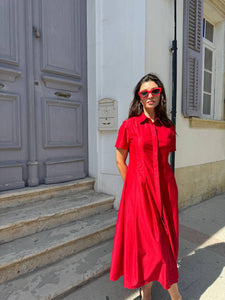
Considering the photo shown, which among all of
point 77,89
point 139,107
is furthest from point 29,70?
point 139,107

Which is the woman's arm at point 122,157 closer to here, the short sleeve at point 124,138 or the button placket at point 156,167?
the short sleeve at point 124,138

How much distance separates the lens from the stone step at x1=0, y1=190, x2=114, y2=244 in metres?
2.06

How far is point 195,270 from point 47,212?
1.63 metres

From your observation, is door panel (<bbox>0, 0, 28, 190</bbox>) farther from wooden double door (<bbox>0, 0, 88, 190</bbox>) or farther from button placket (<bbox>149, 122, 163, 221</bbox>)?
button placket (<bbox>149, 122, 163, 221</bbox>)

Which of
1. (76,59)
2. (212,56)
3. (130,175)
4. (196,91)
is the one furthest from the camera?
(212,56)

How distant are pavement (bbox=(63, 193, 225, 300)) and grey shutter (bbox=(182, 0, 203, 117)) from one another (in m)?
1.82

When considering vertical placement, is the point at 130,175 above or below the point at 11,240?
above

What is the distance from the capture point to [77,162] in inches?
123

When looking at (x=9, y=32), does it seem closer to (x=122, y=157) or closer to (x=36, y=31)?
(x=36, y=31)

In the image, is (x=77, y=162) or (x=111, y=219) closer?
(x=111, y=219)

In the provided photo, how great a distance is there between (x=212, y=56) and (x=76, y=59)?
135 inches

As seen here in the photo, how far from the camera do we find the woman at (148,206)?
143 cm

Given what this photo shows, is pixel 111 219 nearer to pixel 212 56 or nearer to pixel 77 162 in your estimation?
pixel 77 162

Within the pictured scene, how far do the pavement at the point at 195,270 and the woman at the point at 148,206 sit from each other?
34 centimetres
